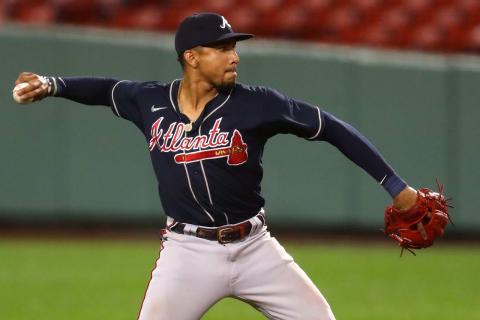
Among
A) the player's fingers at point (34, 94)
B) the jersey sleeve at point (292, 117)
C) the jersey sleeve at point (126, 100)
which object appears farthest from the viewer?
the jersey sleeve at point (126, 100)

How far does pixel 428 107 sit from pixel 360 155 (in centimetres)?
799

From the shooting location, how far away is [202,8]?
12609 millimetres

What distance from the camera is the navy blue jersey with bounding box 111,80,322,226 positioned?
13.0 feet

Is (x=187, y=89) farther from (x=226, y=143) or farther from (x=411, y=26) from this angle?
(x=411, y=26)

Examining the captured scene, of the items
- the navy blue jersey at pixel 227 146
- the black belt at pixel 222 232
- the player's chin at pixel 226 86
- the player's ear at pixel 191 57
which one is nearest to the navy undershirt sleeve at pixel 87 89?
the navy blue jersey at pixel 227 146

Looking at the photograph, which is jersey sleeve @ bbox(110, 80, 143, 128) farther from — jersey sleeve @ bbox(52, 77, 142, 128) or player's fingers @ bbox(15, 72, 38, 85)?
player's fingers @ bbox(15, 72, 38, 85)

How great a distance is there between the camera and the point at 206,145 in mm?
3980

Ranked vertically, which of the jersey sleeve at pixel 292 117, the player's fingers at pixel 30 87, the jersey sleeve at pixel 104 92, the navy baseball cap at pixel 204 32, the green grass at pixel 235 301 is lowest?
the green grass at pixel 235 301

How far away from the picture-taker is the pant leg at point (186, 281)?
3.83 m

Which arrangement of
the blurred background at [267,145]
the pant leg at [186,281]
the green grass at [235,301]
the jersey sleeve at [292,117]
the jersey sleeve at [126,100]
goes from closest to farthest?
the pant leg at [186,281]
the jersey sleeve at [292,117]
the jersey sleeve at [126,100]
the green grass at [235,301]
the blurred background at [267,145]

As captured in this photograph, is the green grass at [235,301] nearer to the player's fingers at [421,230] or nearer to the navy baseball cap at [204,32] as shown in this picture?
the player's fingers at [421,230]

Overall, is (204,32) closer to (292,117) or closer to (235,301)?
(292,117)

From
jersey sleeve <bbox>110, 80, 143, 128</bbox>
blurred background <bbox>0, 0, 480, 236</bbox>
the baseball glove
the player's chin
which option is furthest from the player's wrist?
blurred background <bbox>0, 0, 480, 236</bbox>

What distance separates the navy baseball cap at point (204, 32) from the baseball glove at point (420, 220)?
1.03 metres
